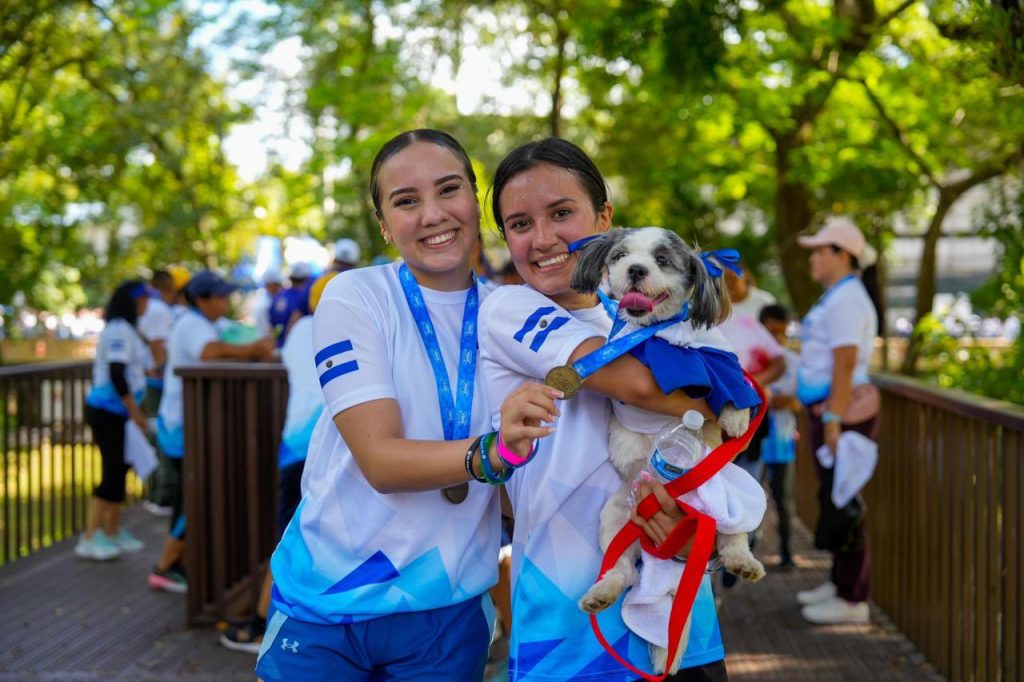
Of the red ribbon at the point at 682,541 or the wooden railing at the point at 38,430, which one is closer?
the red ribbon at the point at 682,541

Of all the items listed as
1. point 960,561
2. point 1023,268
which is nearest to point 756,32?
point 1023,268

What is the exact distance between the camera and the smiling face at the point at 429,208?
2.46 metres

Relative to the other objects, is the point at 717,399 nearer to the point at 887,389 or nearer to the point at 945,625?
the point at 945,625

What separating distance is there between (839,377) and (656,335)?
A: 424cm

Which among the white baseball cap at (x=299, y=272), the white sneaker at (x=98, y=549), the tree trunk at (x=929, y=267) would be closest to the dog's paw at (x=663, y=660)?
the white sneaker at (x=98, y=549)

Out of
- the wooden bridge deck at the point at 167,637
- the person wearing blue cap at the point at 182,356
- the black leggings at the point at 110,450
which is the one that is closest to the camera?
the wooden bridge deck at the point at 167,637

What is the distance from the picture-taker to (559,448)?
2.38m

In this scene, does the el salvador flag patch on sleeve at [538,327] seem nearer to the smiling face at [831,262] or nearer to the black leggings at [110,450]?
the smiling face at [831,262]

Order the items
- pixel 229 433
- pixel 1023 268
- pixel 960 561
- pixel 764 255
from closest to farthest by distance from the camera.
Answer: pixel 960 561 < pixel 229 433 < pixel 1023 268 < pixel 764 255

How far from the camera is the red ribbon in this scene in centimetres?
222

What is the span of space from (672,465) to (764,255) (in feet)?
65.5

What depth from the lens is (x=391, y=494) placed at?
234 cm

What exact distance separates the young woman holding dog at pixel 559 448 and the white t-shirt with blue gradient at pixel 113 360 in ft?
20.5

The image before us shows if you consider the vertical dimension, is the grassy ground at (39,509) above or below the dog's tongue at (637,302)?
below
